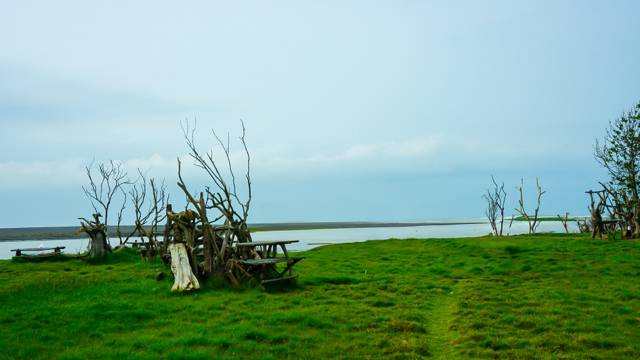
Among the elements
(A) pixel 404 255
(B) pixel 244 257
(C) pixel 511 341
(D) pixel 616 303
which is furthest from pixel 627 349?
(A) pixel 404 255

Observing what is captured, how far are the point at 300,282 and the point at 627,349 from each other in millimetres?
11308

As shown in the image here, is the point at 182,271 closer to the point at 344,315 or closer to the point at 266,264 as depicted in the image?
the point at 266,264

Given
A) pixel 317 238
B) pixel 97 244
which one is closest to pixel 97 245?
pixel 97 244

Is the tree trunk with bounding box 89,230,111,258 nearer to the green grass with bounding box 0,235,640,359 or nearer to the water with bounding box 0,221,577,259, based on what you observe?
the green grass with bounding box 0,235,640,359

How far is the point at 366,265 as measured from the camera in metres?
25.3

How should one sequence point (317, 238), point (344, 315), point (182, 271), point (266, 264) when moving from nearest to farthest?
1. point (344, 315)
2. point (182, 271)
3. point (266, 264)
4. point (317, 238)

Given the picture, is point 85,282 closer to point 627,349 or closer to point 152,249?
point 152,249

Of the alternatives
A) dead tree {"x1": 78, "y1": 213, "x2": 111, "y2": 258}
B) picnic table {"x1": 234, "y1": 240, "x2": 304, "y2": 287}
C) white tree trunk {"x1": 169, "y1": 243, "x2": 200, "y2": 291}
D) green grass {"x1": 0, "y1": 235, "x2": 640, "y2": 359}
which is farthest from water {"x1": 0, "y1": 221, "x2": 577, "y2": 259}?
white tree trunk {"x1": 169, "y1": 243, "x2": 200, "y2": 291}

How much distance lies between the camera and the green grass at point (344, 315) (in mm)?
10219

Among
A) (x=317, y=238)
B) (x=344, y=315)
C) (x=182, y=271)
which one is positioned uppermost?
(x=182, y=271)

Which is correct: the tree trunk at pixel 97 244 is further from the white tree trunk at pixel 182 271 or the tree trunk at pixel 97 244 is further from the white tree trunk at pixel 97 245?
the white tree trunk at pixel 182 271

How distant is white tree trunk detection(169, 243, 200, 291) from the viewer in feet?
55.7

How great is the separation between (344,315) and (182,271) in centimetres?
695

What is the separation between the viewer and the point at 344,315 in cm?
1316
